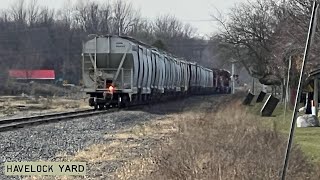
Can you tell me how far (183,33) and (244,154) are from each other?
4759 inches

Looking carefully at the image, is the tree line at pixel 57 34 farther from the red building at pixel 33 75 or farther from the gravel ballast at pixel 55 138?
the gravel ballast at pixel 55 138

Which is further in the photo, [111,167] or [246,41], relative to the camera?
[246,41]

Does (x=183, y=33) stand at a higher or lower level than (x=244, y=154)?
higher

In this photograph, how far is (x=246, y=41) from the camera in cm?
5206

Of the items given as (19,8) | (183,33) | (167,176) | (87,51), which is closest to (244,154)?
(167,176)

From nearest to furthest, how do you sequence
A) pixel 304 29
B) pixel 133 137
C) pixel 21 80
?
1. pixel 133 137
2. pixel 304 29
3. pixel 21 80

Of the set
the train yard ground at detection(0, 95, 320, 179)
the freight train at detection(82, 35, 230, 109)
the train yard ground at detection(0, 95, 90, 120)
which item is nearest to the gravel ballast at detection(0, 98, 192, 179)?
the train yard ground at detection(0, 95, 320, 179)

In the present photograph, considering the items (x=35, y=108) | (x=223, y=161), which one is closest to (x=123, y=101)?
(x=35, y=108)

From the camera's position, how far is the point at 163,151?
12.0 m

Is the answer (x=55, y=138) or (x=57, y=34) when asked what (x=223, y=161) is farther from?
(x=57, y=34)

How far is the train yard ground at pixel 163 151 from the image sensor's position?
966 cm

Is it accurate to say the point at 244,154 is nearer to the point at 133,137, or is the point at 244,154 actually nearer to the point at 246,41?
the point at 133,137

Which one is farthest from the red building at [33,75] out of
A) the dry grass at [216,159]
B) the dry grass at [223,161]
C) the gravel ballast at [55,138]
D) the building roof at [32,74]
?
the dry grass at [223,161]

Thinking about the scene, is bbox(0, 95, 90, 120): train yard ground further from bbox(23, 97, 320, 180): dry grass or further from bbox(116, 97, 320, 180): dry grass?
bbox(116, 97, 320, 180): dry grass
